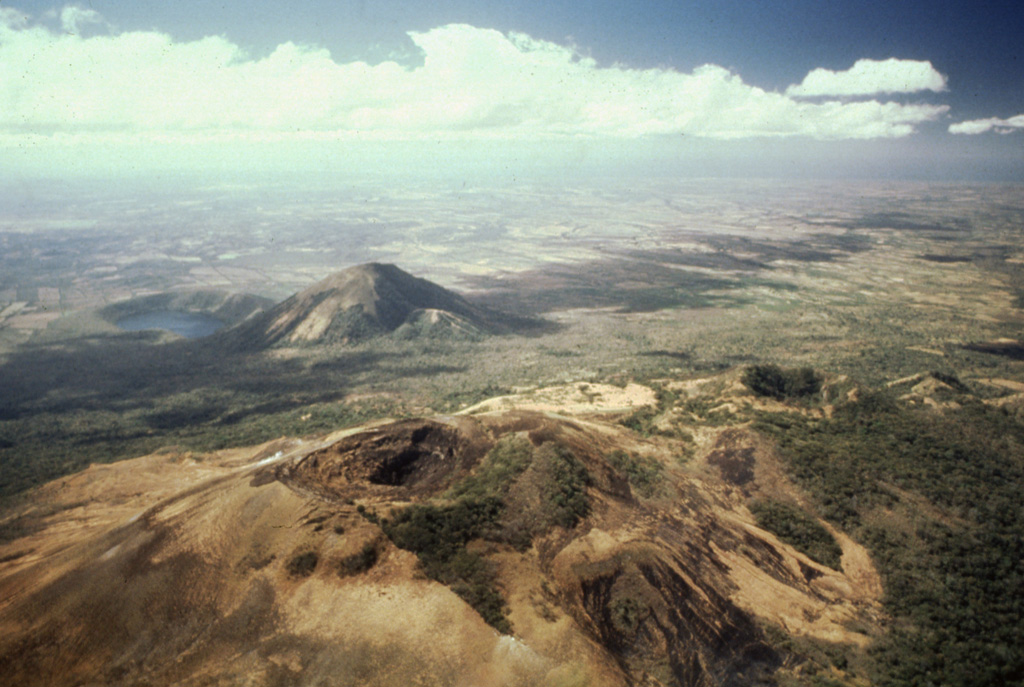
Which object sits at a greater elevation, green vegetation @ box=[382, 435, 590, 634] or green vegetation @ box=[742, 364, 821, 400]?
green vegetation @ box=[382, 435, 590, 634]

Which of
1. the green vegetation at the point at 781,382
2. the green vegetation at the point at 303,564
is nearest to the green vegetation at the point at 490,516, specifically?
the green vegetation at the point at 303,564

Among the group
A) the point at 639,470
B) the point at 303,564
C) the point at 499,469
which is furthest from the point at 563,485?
the point at 303,564

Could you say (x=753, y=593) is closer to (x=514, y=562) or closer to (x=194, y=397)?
(x=514, y=562)

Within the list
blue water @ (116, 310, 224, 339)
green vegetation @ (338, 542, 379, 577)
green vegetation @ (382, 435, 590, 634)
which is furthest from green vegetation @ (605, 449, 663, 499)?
blue water @ (116, 310, 224, 339)

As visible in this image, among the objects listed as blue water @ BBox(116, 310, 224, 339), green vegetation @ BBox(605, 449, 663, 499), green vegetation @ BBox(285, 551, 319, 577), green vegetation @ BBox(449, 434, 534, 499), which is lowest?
blue water @ BBox(116, 310, 224, 339)

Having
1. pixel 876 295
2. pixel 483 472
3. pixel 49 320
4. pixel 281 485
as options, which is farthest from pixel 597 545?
pixel 49 320

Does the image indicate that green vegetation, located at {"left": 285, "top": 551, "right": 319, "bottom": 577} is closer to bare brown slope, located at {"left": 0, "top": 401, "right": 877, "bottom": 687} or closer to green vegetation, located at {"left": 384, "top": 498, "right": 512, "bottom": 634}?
bare brown slope, located at {"left": 0, "top": 401, "right": 877, "bottom": 687}
